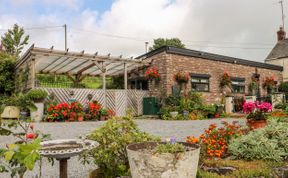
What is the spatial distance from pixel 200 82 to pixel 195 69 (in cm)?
85

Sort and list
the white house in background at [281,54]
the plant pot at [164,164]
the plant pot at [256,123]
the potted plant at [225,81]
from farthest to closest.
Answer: the white house in background at [281,54], the potted plant at [225,81], the plant pot at [256,123], the plant pot at [164,164]

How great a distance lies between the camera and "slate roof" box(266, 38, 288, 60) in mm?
26344

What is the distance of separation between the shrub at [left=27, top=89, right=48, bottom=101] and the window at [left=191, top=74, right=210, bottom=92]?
319 inches

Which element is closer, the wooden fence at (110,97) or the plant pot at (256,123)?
the plant pot at (256,123)

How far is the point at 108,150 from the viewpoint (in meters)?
3.23

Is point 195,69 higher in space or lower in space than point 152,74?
higher

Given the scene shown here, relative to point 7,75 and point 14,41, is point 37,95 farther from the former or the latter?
point 14,41

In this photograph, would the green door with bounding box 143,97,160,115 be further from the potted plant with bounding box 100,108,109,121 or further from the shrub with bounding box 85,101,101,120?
the shrub with bounding box 85,101,101,120

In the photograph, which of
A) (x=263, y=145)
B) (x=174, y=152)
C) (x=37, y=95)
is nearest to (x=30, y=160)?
(x=174, y=152)

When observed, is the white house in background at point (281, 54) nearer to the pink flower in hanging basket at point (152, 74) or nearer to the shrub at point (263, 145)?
the pink flower in hanging basket at point (152, 74)

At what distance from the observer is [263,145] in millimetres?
3926

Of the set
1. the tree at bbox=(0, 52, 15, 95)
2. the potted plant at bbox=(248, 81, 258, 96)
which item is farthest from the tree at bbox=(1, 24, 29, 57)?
the potted plant at bbox=(248, 81, 258, 96)

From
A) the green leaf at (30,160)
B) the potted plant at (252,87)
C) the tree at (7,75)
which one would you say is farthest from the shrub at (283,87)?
the green leaf at (30,160)

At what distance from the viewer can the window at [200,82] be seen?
52.3ft
